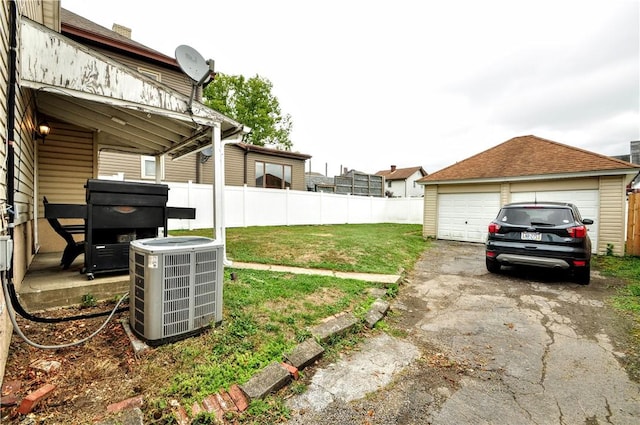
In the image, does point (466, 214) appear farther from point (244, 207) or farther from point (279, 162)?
point (279, 162)

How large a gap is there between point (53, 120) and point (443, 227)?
12328 mm

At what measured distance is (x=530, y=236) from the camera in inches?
214

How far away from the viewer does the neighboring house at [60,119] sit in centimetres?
237

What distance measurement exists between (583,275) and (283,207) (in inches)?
440

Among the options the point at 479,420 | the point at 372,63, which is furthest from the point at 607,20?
the point at 479,420

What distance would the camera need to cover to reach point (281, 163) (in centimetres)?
1716

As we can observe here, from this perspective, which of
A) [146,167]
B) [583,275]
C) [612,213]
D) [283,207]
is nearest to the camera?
[583,275]

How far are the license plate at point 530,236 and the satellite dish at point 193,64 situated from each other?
6.34 meters

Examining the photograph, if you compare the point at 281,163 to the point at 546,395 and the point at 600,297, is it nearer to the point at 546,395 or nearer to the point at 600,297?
the point at 600,297

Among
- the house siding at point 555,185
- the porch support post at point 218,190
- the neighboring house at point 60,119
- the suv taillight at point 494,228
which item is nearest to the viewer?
the neighboring house at point 60,119

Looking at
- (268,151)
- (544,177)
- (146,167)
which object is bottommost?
(544,177)

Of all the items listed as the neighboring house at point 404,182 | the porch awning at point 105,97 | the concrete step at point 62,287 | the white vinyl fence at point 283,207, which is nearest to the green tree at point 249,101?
the white vinyl fence at point 283,207

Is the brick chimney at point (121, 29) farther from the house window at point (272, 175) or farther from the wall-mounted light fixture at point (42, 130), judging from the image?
the wall-mounted light fixture at point (42, 130)

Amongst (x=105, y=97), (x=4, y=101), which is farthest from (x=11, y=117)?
(x=105, y=97)
